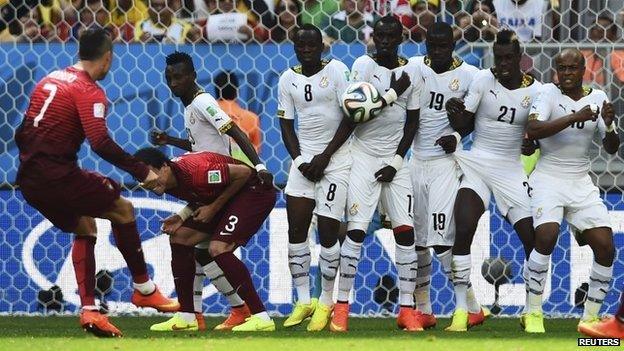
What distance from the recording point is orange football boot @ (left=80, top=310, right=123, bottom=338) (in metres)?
9.05

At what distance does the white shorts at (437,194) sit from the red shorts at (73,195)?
2154 millimetres

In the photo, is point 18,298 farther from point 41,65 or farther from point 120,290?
point 41,65

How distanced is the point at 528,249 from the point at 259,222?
1779 millimetres

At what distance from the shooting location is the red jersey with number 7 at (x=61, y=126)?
29.4 feet

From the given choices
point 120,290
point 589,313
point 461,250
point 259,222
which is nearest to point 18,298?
point 120,290

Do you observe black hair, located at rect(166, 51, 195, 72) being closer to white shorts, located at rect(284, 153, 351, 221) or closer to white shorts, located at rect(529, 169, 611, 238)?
white shorts, located at rect(284, 153, 351, 221)

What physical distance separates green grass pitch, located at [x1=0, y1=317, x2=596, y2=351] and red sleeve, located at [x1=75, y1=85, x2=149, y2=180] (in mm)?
1052

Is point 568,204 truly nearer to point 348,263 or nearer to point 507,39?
point 507,39

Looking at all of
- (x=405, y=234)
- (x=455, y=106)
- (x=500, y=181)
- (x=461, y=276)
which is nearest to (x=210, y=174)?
(x=405, y=234)

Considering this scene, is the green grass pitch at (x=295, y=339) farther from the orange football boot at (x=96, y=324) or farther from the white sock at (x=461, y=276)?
the white sock at (x=461, y=276)

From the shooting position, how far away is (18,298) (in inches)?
455

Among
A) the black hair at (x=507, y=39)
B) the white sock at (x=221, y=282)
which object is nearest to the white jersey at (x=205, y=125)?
the white sock at (x=221, y=282)

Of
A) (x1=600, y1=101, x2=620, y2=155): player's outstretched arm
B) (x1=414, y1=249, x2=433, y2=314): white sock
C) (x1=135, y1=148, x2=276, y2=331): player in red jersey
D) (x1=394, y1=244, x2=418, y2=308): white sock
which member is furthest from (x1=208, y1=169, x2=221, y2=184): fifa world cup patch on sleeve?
(x1=600, y1=101, x2=620, y2=155): player's outstretched arm

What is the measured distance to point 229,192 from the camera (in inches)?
391
